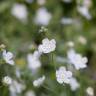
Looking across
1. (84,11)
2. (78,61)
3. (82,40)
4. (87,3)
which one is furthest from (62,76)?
(87,3)

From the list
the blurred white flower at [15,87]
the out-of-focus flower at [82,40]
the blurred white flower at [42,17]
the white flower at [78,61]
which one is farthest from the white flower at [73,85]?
the blurred white flower at [42,17]

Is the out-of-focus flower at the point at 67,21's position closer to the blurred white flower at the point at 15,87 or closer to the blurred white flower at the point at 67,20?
the blurred white flower at the point at 67,20

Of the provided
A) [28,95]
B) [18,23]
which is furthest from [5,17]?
[28,95]

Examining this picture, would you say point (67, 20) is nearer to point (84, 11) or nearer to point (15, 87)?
point (84, 11)

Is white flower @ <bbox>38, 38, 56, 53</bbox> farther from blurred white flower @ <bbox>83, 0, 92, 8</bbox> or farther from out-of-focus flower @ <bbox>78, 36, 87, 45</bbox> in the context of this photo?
blurred white flower @ <bbox>83, 0, 92, 8</bbox>

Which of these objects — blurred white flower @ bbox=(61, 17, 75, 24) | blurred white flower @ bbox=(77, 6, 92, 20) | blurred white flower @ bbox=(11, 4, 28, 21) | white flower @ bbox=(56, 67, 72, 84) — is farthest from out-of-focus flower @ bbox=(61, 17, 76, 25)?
white flower @ bbox=(56, 67, 72, 84)
